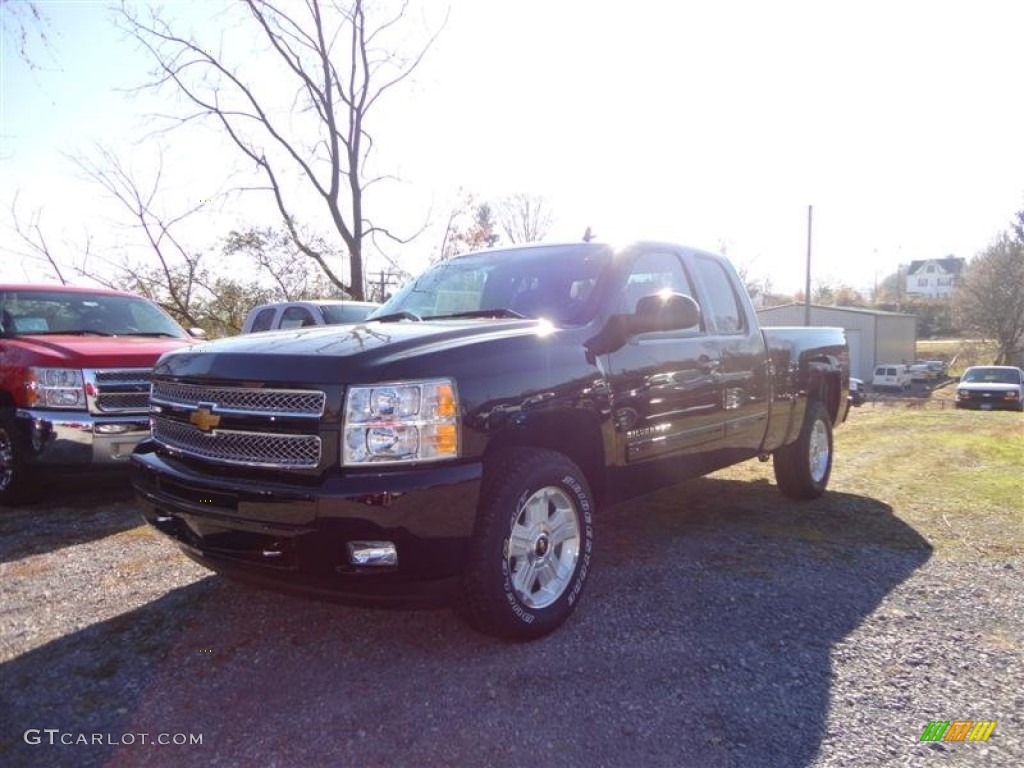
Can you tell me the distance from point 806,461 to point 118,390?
5.41m

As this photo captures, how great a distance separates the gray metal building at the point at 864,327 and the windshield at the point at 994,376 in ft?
62.2

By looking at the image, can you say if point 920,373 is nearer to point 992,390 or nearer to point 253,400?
point 992,390

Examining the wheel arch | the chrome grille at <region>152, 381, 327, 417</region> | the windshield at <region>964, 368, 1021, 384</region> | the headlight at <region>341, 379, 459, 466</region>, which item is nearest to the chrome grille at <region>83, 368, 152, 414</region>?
the chrome grille at <region>152, 381, 327, 417</region>

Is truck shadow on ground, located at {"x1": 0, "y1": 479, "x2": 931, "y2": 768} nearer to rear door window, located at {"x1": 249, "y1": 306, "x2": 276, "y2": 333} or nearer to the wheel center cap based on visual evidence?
the wheel center cap

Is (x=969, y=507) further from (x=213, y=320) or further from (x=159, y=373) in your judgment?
(x=213, y=320)

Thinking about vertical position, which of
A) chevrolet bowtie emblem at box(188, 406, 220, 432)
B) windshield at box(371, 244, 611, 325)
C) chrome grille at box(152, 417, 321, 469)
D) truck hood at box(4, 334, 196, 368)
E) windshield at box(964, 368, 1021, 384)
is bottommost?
windshield at box(964, 368, 1021, 384)

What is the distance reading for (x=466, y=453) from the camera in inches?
114

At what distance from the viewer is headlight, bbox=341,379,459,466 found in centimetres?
277

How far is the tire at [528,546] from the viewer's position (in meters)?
2.95

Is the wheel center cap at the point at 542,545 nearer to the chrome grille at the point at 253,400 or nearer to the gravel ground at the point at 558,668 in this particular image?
the gravel ground at the point at 558,668

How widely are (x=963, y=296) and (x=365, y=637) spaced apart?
171 ft

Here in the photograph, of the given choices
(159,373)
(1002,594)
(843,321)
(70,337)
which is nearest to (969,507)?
(1002,594)

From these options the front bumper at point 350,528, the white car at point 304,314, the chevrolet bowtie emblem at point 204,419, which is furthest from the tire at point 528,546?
the white car at point 304,314

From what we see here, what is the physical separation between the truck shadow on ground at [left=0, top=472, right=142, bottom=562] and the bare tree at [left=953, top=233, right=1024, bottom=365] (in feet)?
165
